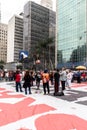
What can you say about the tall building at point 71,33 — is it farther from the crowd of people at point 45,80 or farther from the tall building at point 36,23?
the crowd of people at point 45,80

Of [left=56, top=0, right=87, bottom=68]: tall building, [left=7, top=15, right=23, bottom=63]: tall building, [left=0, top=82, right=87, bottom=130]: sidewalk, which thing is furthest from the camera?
[left=7, top=15, right=23, bottom=63]: tall building

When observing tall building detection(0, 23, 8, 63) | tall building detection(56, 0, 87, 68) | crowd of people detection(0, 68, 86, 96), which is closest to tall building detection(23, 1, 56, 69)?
tall building detection(56, 0, 87, 68)

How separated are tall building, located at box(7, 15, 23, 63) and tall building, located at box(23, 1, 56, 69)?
551 inches

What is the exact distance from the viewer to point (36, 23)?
410 ft

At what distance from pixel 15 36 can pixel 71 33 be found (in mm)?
69083

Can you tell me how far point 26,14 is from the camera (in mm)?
127188

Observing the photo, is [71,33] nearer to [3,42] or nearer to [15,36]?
[15,36]

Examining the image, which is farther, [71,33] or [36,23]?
[36,23]

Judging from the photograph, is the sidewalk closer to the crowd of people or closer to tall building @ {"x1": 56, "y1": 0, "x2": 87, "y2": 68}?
the crowd of people

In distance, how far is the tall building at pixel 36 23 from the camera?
405 feet

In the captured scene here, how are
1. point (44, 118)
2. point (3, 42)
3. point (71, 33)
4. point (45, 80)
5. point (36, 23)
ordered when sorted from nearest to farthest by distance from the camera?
point (44, 118) → point (45, 80) → point (71, 33) → point (36, 23) → point (3, 42)

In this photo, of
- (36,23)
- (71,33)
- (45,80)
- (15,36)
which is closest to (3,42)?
(15,36)

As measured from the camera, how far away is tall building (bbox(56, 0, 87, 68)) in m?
73.5

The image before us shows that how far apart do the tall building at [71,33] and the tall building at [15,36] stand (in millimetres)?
55452
